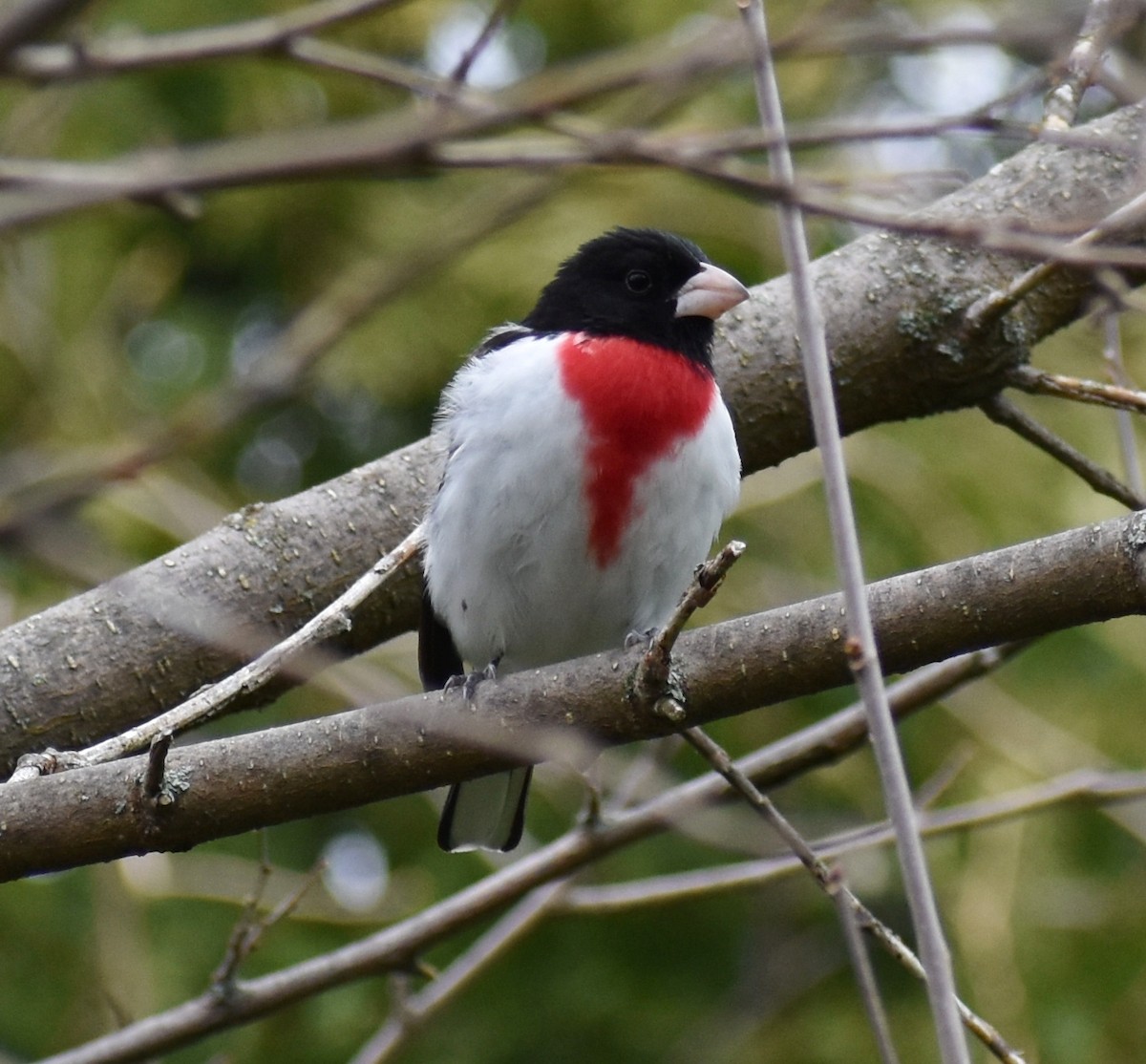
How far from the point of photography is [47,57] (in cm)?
224

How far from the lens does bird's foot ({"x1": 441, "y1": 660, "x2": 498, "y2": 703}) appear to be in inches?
114

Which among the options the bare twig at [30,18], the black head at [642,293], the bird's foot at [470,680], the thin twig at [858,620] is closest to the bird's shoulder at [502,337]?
the black head at [642,293]

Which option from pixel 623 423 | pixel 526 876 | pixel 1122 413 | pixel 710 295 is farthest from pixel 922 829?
pixel 710 295

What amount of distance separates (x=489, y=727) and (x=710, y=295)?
157 cm

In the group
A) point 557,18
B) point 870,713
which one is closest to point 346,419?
point 557,18

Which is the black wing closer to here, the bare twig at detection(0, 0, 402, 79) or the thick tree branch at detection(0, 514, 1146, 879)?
the thick tree branch at detection(0, 514, 1146, 879)

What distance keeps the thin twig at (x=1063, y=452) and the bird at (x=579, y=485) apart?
0.60 metres

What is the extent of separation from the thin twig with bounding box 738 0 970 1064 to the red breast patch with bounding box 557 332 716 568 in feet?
5.53

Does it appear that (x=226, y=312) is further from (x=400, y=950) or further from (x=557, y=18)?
(x=400, y=950)

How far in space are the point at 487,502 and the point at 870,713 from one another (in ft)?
6.42

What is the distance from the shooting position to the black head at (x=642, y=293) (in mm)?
4008

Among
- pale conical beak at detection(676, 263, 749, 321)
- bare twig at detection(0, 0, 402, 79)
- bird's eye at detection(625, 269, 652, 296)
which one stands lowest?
bare twig at detection(0, 0, 402, 79)

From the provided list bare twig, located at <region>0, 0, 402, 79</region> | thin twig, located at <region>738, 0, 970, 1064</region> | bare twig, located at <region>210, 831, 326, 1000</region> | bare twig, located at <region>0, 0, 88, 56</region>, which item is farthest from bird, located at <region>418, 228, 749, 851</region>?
bare twig, located at <region>0, 0, 88, 56</region>

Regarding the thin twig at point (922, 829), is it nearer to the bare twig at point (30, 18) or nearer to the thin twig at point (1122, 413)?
the thin twig at point (1122, 413)
